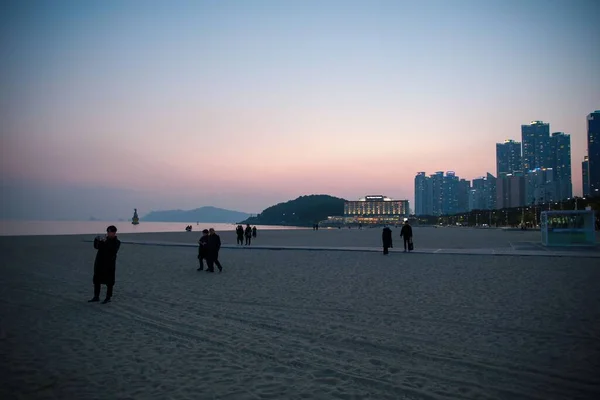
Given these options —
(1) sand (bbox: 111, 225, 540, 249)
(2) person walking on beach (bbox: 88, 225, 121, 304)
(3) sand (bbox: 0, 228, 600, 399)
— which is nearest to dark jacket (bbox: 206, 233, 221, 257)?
(3) sand (bbox: 0, 228, 600, 399)

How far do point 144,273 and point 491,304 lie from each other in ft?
40.7

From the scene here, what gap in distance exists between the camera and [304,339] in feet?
23.6

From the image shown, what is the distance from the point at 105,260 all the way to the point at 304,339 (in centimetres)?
557

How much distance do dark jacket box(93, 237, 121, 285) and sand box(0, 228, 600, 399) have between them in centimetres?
66

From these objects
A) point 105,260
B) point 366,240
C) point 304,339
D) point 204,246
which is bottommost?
point 366,240

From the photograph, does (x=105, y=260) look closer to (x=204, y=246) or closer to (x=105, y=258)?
(x=105, y=258)

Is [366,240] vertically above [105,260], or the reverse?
[105,260]

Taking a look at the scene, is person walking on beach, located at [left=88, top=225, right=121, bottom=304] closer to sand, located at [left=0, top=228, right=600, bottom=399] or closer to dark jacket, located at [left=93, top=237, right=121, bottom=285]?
dark jacket, located at [left=93, top=237, right=121, bottom=285]

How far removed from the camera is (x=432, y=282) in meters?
13.8

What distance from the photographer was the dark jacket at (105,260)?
1003cm

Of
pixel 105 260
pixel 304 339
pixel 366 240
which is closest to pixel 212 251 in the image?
pixel 105 260

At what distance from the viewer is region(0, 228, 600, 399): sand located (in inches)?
201

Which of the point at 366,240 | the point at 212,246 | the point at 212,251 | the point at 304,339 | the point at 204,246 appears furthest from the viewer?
the point at 366,240

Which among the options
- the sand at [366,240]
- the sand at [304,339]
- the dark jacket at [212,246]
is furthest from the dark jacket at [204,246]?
the sand at [366,240]
